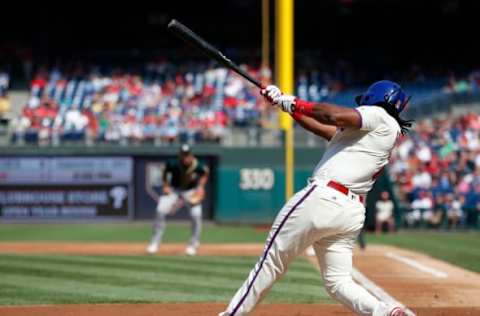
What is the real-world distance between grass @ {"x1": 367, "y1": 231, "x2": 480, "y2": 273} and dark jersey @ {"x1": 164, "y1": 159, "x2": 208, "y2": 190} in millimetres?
4035

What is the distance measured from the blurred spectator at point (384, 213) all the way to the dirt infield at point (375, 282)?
4.35 metres

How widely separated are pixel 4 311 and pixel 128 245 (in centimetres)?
842

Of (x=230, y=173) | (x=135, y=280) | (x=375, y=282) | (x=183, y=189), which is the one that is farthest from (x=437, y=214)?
(x=135, y=280)

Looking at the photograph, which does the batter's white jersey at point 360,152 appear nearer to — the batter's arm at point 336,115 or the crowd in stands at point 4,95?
the batter's arm at point 336,115

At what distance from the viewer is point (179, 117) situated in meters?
25.2

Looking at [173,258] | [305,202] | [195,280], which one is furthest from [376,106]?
[173,258]

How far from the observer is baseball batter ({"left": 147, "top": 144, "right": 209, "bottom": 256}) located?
14148 mm

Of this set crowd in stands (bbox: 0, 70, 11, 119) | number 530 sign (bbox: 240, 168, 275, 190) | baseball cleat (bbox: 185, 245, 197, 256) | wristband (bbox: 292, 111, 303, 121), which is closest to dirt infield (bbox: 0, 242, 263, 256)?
baseball cleat (bbox: 185, 245, 197, 256)

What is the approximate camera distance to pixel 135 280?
10.2m

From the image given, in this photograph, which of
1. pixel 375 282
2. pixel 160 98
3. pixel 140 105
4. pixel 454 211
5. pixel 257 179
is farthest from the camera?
pixel 160 98

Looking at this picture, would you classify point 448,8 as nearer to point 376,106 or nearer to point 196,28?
point 196,28

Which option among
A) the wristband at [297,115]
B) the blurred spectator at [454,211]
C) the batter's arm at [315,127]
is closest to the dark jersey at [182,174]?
the batter's arm at [315,127]

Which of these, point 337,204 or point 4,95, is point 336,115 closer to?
point 337,204

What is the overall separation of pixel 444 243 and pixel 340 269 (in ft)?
39.5
